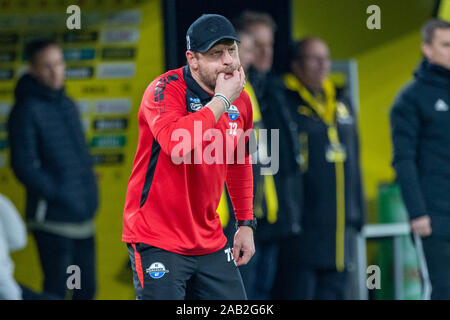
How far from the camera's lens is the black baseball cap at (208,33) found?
281 centimetres

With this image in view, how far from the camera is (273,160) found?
16.1ft

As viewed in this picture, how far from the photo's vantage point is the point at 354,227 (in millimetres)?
5270

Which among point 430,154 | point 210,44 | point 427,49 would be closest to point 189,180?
point 210,44

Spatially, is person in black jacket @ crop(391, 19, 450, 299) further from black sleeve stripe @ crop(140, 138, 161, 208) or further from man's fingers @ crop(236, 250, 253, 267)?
black sleeve stripe @ crop(140, 138, 161, 208)

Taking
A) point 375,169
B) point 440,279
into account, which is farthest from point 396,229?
point 440,279

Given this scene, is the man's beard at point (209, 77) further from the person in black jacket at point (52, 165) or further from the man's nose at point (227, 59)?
the person in black jacket at point (52, 165)

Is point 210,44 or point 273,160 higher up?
point 210,44

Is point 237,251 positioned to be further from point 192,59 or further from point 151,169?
point 192,59

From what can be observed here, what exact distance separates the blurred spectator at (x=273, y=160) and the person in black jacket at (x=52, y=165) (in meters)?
1.11

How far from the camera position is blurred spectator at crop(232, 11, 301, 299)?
4.77 meters

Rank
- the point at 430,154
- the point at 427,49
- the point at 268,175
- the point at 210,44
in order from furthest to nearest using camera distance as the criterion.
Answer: the point at 268,175, the point at 427,49, the point at 430,154, the point at 210,44

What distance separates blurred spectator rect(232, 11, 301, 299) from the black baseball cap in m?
1.80

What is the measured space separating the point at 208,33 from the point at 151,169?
1.75 feet

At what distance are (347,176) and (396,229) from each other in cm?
117
